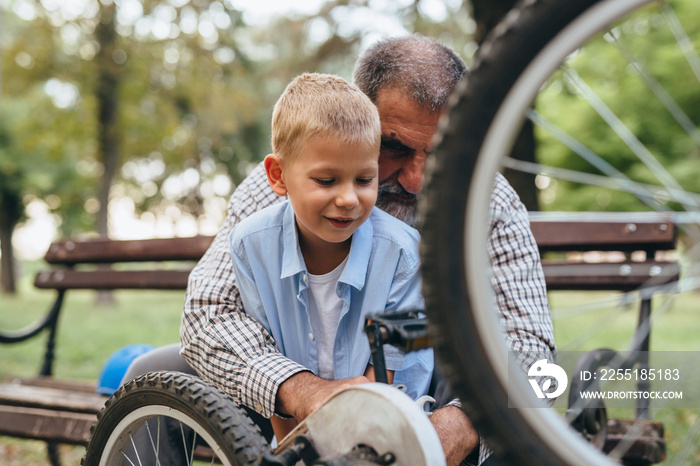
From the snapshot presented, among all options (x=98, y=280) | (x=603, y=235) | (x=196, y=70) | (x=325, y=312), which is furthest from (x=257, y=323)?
(x=196, y=70)

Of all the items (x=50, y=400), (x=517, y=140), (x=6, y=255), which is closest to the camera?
(x=50, y=400)

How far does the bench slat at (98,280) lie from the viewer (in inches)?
129

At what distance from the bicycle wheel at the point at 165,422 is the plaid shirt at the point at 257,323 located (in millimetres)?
152

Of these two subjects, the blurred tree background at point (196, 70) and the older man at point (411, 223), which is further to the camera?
the blurred tree background at point (196, 70)

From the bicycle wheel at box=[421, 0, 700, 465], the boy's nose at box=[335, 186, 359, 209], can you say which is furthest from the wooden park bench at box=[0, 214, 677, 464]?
the bicycle wheel at box=[421, 0, 700, 465]

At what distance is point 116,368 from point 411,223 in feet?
3.92

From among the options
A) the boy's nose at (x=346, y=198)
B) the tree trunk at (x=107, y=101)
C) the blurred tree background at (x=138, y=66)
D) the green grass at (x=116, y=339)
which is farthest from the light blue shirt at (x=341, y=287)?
the tree trunk at (x=107, y=101)

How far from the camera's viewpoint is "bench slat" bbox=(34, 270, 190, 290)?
328cm

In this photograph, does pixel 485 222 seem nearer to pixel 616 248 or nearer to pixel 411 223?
pixel 411 223

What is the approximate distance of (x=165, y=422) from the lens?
1431mm

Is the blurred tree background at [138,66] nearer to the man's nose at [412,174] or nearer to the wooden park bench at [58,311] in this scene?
the wooden park bench at [58,311]

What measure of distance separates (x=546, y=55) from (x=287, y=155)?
69 centimetres

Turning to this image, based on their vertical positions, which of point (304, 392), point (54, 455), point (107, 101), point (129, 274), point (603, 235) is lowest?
point (54, 455)

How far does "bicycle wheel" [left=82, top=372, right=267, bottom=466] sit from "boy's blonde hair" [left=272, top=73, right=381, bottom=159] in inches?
21.1
